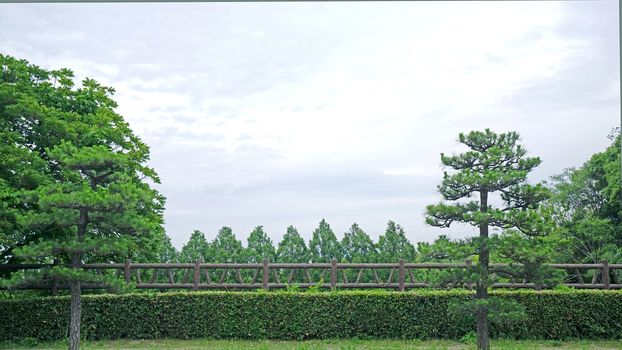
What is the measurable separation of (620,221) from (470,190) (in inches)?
603

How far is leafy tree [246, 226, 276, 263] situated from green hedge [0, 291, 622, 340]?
8.93 feet

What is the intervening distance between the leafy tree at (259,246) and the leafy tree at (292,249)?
211 millimetres

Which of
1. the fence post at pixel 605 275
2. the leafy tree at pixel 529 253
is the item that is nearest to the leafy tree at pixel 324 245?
the fence post at pixel 605 275

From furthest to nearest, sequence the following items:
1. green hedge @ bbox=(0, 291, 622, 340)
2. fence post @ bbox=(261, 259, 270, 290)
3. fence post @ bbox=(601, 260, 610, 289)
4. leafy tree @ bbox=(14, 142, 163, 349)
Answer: fence post @ bbox=(601, 260, 610, 289)
fence post @ bbox=(261, 259, 270, 290)
green hedge @ bbox=(0, 291, 622, 340)
leafy tree @ bbox=(14, 142, 163, 349)

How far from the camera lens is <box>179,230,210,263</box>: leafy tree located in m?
14.8

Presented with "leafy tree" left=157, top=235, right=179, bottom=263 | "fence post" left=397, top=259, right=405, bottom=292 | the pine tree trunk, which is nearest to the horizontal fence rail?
"fence post" left=397, top=259, right=405, bottom=292

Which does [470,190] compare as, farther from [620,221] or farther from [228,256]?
[620,221]

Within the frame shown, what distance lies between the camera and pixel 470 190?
880 cm

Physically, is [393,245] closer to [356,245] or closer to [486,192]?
[356,245]

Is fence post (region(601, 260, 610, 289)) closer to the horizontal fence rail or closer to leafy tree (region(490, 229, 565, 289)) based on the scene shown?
the horizontal fence rail

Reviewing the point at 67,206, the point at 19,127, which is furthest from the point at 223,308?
Result: the point at 19,127

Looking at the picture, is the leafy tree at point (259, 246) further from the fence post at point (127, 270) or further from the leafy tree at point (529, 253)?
the leafy tree at point (529, 253)

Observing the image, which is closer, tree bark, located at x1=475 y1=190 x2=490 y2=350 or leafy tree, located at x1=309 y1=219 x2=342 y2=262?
tree bark, located at x1=475 y1=190 x2=490 y2=350

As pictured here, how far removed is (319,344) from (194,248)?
5.23 m
